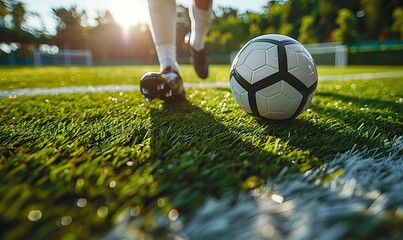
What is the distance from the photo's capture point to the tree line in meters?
31.5

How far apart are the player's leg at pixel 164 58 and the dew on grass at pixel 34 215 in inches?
63.7

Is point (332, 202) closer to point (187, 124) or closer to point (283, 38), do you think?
point (187, 124)

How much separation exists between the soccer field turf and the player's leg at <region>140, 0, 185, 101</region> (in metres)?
0.51

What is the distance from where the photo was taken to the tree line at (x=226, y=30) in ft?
103

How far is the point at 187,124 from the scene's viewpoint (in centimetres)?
171

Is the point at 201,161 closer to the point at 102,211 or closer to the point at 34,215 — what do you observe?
the point at 102,211

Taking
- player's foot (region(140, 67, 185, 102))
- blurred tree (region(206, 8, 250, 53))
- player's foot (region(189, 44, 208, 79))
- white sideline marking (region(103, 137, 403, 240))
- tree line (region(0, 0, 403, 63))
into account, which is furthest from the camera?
blurred tree (region(206, 8, 250, 53))

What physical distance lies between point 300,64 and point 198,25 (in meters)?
1.75

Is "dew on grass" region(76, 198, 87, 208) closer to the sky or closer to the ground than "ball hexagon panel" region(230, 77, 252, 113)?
closer to the ground

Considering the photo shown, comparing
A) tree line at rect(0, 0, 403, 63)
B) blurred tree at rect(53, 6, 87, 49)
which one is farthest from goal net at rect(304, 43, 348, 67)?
blurred tree at rect(53, 6, 87, 49)

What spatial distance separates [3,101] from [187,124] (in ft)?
5.83

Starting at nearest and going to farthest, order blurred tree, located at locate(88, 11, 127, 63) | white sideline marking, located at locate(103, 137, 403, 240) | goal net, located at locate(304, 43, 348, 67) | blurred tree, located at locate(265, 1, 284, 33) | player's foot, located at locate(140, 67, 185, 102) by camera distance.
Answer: white sideline marking, located at locate(103, 137, 403, 240) → player's foot, located at locate(140, 67, 185, 102) → goal net, located at locate(304, 43, 348, 67) → blurred tree, located at locate(88, 11, 127, 63) → blurred tree, located at locate(265, 1, 284, 33)

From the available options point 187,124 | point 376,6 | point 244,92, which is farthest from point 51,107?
point 376,6

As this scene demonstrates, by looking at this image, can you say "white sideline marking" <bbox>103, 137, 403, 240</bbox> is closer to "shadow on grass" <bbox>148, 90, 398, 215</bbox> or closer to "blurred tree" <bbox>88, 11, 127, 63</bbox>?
"shadow on grass" <bbox>148, 90, 398, 215</bbox>
